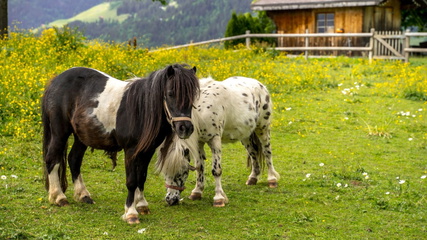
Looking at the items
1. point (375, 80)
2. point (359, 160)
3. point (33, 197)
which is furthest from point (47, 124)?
point (375, 80)

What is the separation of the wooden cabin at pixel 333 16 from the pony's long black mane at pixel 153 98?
78.1 feet

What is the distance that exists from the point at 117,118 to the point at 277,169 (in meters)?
3.80

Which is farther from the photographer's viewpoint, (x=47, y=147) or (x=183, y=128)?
(x=47, y=147)

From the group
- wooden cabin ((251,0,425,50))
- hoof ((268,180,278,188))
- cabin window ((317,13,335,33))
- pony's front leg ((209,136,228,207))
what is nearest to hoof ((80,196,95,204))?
pony's front leg ((209,136,228,207))

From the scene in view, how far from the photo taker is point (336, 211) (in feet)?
22.5

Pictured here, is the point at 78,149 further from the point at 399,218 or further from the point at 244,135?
the point at 399,218

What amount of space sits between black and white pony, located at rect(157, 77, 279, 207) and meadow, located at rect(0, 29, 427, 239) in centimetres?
31

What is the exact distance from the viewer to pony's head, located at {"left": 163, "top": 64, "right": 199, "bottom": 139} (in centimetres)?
570

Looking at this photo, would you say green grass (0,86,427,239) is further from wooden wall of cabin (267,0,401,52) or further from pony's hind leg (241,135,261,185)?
wooden wall of cabin (267,0,401,52)

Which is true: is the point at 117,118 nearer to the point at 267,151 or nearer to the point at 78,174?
the point at 78,174

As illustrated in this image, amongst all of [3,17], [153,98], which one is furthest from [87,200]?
[3,17]

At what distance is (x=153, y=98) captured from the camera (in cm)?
600

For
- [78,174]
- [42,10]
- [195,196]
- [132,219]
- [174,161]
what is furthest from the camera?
[42,10]

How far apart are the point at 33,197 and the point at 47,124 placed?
103cm
